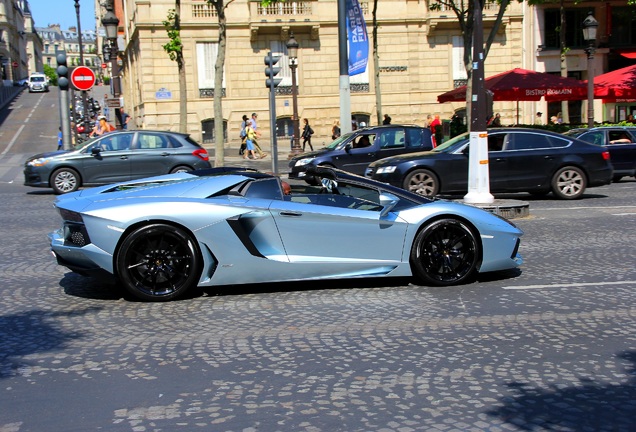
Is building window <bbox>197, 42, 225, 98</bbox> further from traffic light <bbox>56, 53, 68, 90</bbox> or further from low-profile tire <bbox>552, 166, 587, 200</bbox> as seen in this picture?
low-profile tire <bbox>552, 166, 587, 200</bbox>

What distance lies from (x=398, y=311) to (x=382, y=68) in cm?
3507

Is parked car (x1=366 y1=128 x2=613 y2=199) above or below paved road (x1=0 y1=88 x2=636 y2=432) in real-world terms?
above

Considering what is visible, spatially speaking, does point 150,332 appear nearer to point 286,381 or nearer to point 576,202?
point 286,381

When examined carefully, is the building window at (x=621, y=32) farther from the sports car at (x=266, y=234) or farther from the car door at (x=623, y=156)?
the sports car at (x=266, y=234)

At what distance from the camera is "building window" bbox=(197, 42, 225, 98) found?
128 ft

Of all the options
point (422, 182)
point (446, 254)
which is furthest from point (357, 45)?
point (446, 254)

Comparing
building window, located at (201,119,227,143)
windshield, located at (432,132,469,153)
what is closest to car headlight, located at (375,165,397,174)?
windshield, located at (432,132,469,153)

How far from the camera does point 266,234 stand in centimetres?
709

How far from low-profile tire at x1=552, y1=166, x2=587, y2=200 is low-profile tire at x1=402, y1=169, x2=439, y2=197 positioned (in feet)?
8.04

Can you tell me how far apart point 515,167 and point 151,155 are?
28.0 ft

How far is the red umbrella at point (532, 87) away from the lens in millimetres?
23938

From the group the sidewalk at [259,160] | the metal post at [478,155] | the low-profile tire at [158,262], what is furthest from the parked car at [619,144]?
the low-profile tire at [158,262]

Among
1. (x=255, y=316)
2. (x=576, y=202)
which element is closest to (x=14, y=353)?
(x=255, y=316)

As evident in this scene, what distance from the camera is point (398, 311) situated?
21.6ft
